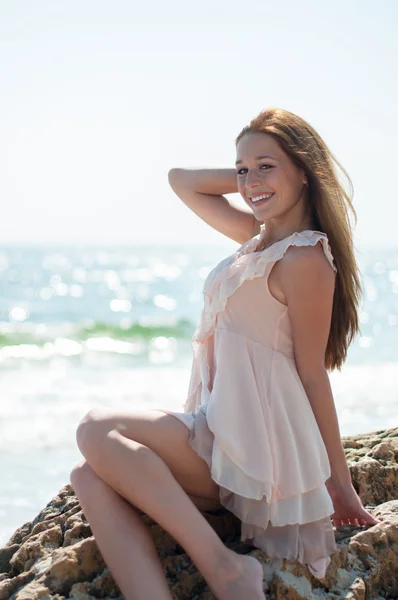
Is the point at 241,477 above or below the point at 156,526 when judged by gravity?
above

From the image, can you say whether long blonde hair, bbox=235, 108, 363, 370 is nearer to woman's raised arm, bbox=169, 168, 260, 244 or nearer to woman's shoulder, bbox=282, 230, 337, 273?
woman's shoulder, bbox=282, 230, 337, 273

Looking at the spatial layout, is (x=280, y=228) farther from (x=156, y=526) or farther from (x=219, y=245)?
(x=219, y=245)

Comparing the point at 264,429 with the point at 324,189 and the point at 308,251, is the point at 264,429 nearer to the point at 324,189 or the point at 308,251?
the point at 308,251

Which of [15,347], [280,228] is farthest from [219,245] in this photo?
[280,228]

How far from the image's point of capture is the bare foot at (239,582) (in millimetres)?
2418

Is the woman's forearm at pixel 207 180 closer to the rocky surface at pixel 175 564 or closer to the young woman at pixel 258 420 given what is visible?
the young woman at pixel 258 420

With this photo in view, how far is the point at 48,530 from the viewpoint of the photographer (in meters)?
2.88

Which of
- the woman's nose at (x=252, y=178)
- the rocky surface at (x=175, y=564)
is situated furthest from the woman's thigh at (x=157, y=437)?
the woman's nose at (x=252, y=178)

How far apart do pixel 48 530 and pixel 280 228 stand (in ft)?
4.63

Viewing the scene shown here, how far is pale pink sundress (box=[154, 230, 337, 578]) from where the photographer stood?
2.63 m

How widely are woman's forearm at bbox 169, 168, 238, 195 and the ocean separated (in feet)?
2.90

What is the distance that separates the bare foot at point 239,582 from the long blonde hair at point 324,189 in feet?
3.35

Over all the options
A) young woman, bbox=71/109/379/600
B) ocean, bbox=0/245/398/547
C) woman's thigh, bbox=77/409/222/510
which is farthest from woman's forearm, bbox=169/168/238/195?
woman's thigh, bbox=77/409/222/510

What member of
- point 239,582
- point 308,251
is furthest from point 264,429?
point 308,251
